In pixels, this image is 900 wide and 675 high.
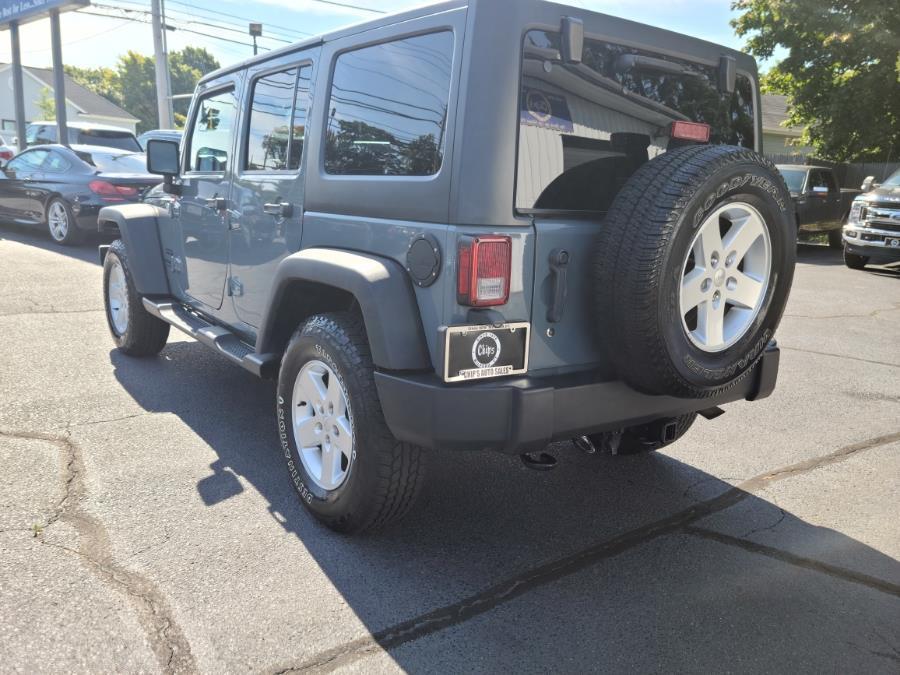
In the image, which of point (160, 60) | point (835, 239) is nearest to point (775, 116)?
point (835, 239)

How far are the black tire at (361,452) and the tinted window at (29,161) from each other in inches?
392

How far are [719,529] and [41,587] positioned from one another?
266 centimetres

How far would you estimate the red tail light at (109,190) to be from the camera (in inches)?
401

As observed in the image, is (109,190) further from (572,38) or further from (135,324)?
(572,38)

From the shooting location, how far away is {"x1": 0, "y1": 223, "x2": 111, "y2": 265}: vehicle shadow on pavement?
9.96m

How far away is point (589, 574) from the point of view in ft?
9.32

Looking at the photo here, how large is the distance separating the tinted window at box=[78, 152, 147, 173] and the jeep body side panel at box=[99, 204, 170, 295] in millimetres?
6110

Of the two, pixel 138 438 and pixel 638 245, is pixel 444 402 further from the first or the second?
pixel 138 438

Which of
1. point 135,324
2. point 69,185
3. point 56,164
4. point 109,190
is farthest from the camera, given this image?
point 56,164

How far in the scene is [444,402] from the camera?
2.46 metres

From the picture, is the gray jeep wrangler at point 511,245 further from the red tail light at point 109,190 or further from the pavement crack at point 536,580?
the red tail light at point 109,190

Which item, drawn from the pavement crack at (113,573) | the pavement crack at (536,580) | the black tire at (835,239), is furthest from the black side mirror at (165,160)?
the black tire at (835,239)

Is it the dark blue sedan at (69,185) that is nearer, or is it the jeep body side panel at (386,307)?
the jeep body side panel at (386,307)

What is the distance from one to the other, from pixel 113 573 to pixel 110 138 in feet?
57.4
